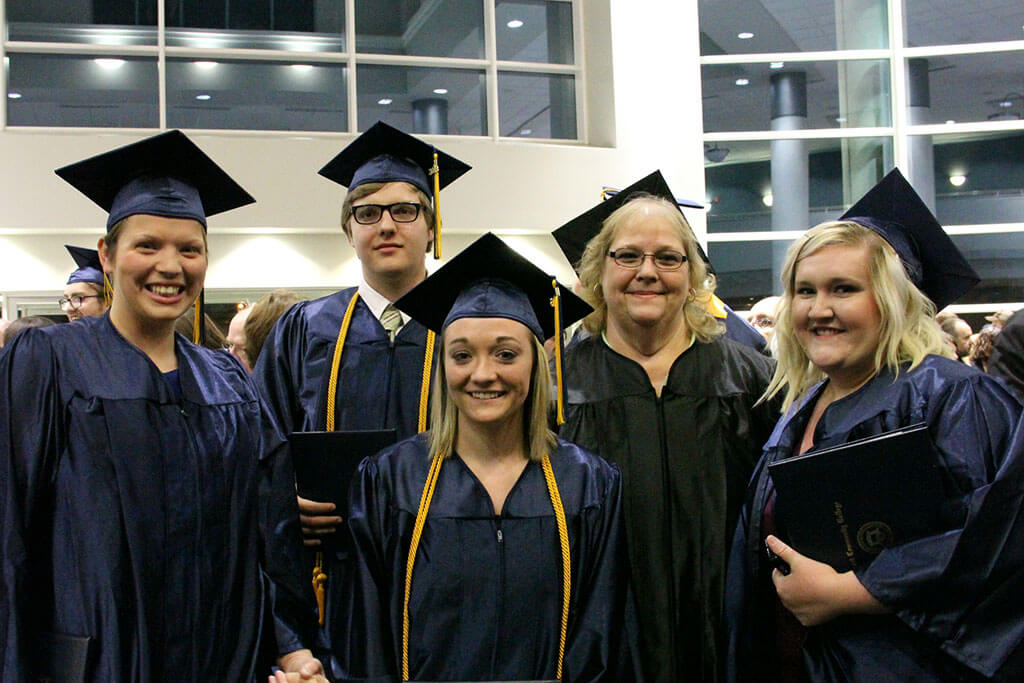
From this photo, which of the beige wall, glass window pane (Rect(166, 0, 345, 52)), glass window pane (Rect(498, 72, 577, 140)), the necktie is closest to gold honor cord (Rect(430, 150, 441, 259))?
the necktie

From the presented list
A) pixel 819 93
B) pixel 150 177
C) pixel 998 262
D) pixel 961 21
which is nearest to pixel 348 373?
pixel 150 177

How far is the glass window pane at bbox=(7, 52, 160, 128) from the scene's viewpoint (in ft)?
36.4

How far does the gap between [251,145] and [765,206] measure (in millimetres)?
7315

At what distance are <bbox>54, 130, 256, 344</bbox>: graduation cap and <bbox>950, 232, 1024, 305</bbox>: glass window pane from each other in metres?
13.8

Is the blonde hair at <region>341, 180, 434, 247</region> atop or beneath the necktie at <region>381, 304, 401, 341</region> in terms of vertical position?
atop

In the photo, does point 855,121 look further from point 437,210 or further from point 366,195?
point 366,195

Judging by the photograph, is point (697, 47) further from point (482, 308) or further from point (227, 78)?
point (482, 308)

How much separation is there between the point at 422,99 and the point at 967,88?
8088mm

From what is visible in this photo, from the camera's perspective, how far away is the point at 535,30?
1331cm

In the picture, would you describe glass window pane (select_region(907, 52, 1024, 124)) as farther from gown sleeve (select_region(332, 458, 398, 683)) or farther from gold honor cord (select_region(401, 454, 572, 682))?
gown sleeve (select_region(332, 458, 398, 683))

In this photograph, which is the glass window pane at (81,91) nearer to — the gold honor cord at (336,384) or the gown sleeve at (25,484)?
the gold honor cord at (336,384)

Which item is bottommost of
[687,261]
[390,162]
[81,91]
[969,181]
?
[687,261]

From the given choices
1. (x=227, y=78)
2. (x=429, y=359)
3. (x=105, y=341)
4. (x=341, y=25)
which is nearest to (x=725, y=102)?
(x=341, y=25)

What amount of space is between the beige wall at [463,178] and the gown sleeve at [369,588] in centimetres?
874
